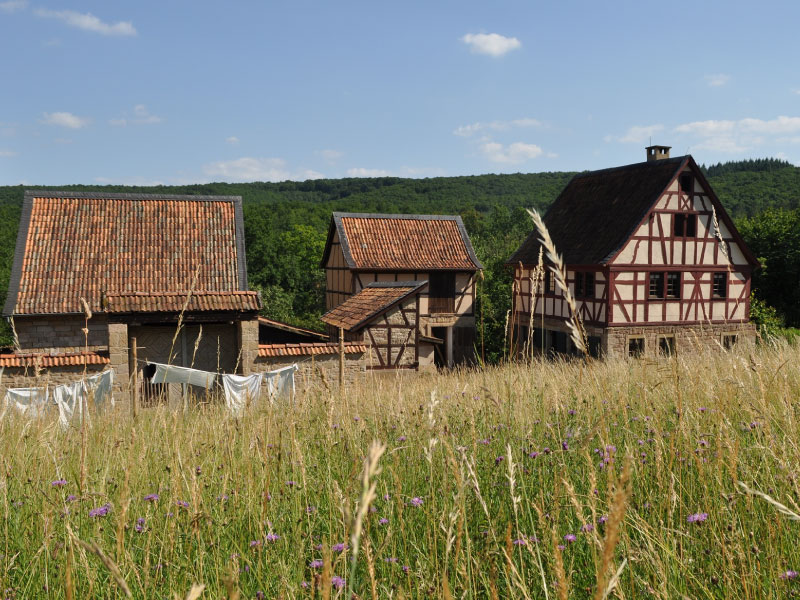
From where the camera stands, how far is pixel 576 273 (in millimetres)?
25047

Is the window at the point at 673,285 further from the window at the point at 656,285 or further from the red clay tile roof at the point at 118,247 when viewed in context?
the red clay tile roof at the point at 118,247

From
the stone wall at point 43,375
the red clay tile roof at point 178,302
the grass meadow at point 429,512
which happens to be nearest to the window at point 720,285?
the red clay tile roof at point 178,302

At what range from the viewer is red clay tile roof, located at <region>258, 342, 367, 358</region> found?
1451 centimetres

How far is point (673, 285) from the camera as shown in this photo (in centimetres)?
2364

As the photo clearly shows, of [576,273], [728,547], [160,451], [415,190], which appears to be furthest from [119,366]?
[415,190]

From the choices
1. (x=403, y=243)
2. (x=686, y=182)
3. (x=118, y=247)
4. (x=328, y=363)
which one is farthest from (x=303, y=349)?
(x=686, y=182)

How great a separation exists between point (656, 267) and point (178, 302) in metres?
16.7

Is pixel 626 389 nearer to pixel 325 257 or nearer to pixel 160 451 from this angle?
pixel 160 451

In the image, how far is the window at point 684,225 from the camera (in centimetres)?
2341

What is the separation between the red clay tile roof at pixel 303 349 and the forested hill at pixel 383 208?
3.48 meters

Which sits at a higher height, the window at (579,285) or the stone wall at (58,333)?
the window at (579,285)

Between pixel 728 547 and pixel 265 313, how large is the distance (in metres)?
40.2

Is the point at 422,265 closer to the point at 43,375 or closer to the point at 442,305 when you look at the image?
the point at 442,305

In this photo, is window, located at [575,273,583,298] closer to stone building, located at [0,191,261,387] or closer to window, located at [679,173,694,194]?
window, located at [679,173,694,194]
